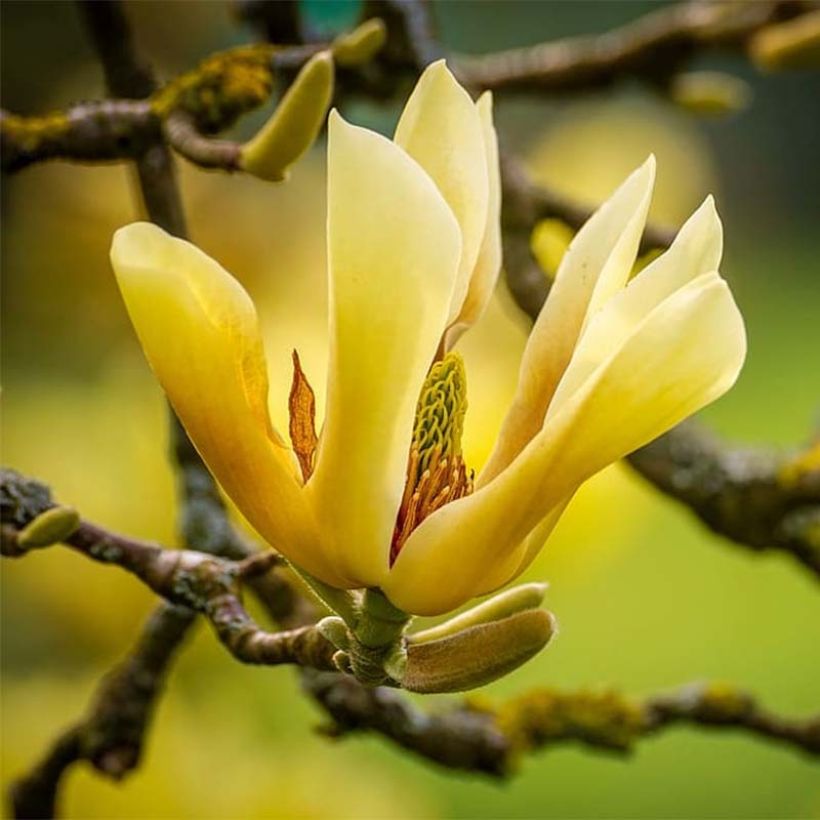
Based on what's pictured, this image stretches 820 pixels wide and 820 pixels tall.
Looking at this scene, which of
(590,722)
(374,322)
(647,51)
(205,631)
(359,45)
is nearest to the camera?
(374,322)

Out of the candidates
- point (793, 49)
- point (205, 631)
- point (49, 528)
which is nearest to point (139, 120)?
point (49, 528)

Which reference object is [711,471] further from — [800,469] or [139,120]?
[139,120]

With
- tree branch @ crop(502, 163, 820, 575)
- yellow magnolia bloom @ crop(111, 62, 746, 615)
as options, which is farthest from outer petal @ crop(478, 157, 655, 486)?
tree branch @ crop(502, 163, 820, 575)

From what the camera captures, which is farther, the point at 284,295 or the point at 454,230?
the point at 284,295

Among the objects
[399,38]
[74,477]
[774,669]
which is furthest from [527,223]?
[774,669]

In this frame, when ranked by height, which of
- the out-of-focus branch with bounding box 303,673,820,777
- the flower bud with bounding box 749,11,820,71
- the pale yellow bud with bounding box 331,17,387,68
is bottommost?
the out-of-focus branch with bounding box 303,673,820,777

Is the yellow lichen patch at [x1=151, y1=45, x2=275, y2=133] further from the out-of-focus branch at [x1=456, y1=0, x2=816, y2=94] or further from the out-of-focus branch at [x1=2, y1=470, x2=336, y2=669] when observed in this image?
the out-of-focus branch at [x1=456, y1=0, x2=816, y2=94]

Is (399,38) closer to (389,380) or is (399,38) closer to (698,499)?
(698,499)
